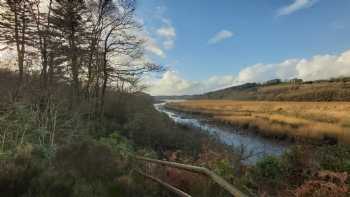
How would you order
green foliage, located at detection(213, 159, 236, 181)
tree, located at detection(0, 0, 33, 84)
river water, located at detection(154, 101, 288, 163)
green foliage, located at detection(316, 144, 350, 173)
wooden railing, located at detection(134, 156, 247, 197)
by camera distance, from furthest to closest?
tree, located at detection(0, 0, 33, 84) → river water, located at detection(154, 101, 288, 163) → green foliage, located at detection(316, 144, 350, 173) → green foliage, located at detection(213, 159, 236, 181) → wooden railing, located at detection(134, 156, 247, 197)

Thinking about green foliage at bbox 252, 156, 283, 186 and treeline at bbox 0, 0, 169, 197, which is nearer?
treeline at bbox 0, 0, 169, 197

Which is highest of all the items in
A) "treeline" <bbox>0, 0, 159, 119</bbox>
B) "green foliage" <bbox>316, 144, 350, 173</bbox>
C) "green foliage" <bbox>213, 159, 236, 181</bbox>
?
"treeline" <bbox>0, 0, 159, 119</bbox>

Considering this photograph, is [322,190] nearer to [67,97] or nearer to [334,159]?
[334,159]

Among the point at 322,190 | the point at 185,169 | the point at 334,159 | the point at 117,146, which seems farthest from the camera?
the point at 117,146

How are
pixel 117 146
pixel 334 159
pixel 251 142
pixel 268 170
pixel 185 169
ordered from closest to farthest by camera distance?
pixel 185 169
pixel 334 159
pixel 268 170
pixel 117 146
pixel 251 142

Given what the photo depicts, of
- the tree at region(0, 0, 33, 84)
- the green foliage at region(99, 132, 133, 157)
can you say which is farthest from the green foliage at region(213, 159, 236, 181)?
the tree at region(0, 0, 33, 84)

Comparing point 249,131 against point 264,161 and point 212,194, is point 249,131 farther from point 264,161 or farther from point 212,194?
point 212,194

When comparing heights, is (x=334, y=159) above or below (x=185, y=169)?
below

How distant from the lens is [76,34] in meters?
13.8

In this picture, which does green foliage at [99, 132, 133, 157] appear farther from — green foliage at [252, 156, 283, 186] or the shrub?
the shrub

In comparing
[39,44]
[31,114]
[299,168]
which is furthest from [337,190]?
[39,44]

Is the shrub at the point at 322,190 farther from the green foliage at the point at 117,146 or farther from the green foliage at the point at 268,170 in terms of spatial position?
the green foliage at the point at 117,146

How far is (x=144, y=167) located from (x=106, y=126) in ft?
32.8

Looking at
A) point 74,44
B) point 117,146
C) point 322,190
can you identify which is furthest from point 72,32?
point 322,190
